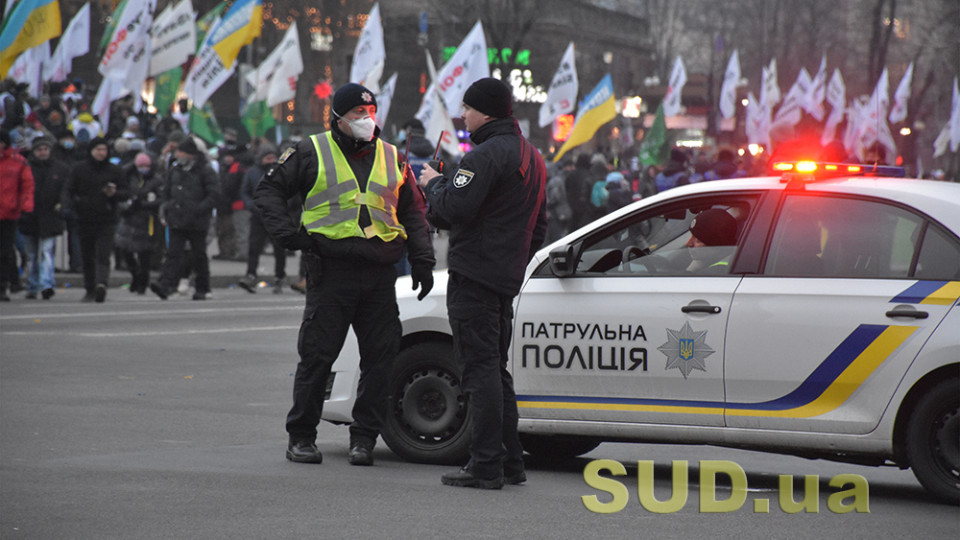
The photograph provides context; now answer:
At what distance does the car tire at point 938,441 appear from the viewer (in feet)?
22.4

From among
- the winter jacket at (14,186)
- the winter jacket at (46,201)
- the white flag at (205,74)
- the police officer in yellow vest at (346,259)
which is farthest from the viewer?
the white flag at (205,74)

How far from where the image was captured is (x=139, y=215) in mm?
19156

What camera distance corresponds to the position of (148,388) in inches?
426

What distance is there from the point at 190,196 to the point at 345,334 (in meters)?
10.6

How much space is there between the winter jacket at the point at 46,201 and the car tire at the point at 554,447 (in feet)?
36.5

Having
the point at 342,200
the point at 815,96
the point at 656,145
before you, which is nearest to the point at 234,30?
the point at 656,145

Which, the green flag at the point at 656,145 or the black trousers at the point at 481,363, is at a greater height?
the green flag at the point at 656,145

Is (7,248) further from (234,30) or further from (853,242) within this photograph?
(853,242)

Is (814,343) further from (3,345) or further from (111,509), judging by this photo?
(3,345)

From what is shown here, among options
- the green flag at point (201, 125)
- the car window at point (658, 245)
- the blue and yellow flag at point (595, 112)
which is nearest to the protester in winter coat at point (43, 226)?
the green flag at point (201, 125)

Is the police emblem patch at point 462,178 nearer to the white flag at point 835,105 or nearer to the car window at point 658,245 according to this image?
the car window at point 658,245

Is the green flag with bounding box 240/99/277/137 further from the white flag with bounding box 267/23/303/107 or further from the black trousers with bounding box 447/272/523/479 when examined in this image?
the black trousers with bounding box 447/272/523/479

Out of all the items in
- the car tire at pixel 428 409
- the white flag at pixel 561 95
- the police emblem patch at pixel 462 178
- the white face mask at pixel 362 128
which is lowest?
the car tire at pixel 428 409

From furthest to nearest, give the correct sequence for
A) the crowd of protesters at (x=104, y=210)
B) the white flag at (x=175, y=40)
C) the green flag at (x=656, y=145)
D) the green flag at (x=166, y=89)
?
the green flag at (x=656, y=145), the green flag at (x=166, y=89), the white flag at (x=175, y=40), the crowd of protesters at (x=104, y=210)
